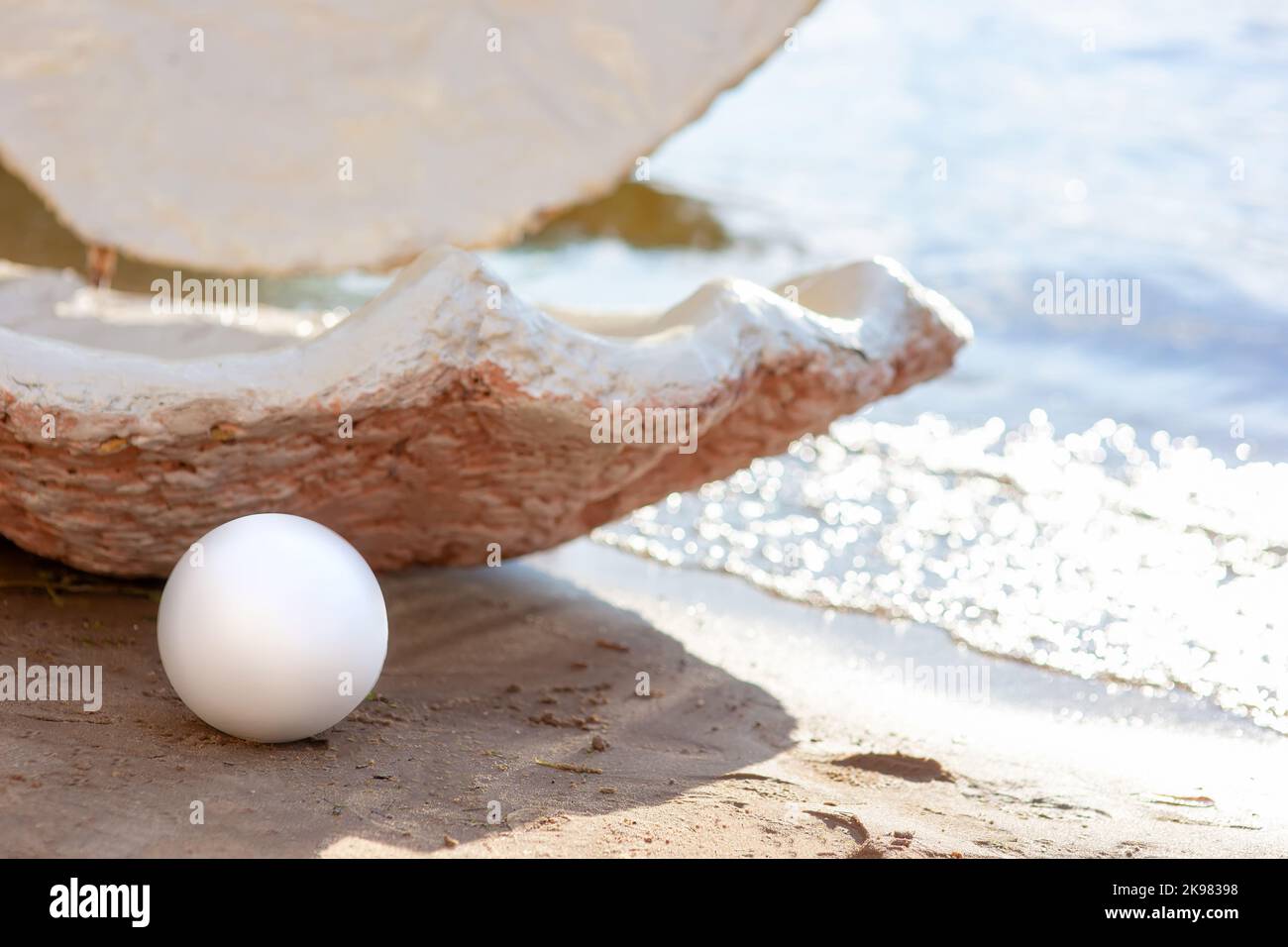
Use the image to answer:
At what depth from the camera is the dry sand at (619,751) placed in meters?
1.89

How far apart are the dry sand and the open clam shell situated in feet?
0.91

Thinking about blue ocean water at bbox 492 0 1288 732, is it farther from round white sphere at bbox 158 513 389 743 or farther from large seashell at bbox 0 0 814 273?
round white sphere at bbox 158 513 389 743

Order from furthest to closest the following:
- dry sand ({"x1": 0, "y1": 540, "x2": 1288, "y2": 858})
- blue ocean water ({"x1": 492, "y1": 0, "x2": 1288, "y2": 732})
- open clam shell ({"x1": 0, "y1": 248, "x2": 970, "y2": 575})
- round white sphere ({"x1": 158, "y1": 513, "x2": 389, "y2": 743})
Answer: blue ocean water ({"x1": 492, "y1": 0, "x2": 1288, "y2": 732}) < open clam shell ({"x1": 0, "y1": 248, "x2": 970, "y2": 575}) < round white sphere ({"x1": 158, "y1": 513, "x2": 389, "y2": 743}) < dry sand ({"x1": 0, "y1": 540, "x2": 1288, "y2": 858})

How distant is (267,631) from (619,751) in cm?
65

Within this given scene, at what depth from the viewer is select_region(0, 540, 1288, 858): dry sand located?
1.89 m

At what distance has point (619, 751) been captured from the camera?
2350 mm

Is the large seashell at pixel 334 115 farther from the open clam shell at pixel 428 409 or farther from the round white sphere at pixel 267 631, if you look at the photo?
the round white sphere at pixel 267 631

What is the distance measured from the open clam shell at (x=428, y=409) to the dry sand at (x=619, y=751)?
28 centimetres

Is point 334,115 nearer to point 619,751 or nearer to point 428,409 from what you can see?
point 428,409


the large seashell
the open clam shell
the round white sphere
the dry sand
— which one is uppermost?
the large seashell

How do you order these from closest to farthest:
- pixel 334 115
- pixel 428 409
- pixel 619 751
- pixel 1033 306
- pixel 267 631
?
1. pixel 267 631
2. pixel 619 751
3. pixel 428 409
4. pixel 334 115
5. pixel 1033 306

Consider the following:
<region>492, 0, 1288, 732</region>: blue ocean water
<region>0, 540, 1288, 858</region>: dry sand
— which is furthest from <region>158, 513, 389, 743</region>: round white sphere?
<region>492, 0, 1288, 732</region>: blue ocean water

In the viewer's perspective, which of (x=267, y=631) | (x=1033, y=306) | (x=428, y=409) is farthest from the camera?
(x=1033, y=306)

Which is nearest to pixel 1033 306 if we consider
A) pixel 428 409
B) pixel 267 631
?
pixel 428 409
